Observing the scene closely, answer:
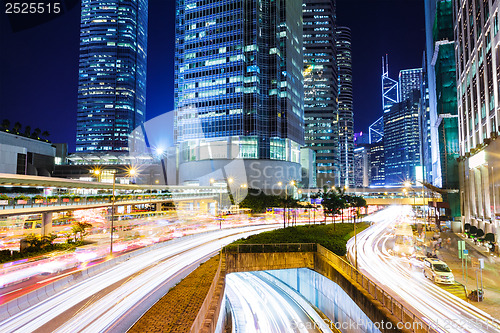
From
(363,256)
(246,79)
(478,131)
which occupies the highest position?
(246,79)

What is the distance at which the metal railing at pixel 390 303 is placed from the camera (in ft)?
45.6

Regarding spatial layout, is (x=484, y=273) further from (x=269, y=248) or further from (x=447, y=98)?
(x=447, y=98)

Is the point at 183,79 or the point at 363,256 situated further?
the point at 183,79

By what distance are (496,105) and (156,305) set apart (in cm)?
4619

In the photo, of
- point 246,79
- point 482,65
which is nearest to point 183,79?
point 246,79

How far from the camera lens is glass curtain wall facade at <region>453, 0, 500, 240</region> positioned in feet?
132

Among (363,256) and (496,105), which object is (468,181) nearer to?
(496,105)

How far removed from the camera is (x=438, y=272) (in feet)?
78.8

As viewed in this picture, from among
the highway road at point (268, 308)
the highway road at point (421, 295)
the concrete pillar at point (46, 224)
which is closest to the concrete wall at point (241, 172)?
the concrete pillar at point (46, 224)

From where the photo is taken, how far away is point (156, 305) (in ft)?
54.1

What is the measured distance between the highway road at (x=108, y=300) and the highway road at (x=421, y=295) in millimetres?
15293

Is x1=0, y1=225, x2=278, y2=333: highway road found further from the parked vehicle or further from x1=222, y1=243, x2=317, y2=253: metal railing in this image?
the parked vehicle

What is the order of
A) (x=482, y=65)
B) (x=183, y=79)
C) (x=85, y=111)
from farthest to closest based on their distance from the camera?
(x=85, y=111)
(x=183, y=79)
(x=482, y=65)

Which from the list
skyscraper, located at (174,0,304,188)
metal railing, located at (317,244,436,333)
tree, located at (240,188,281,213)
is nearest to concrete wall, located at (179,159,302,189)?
skyscraper, located at (174,0,304,188)
